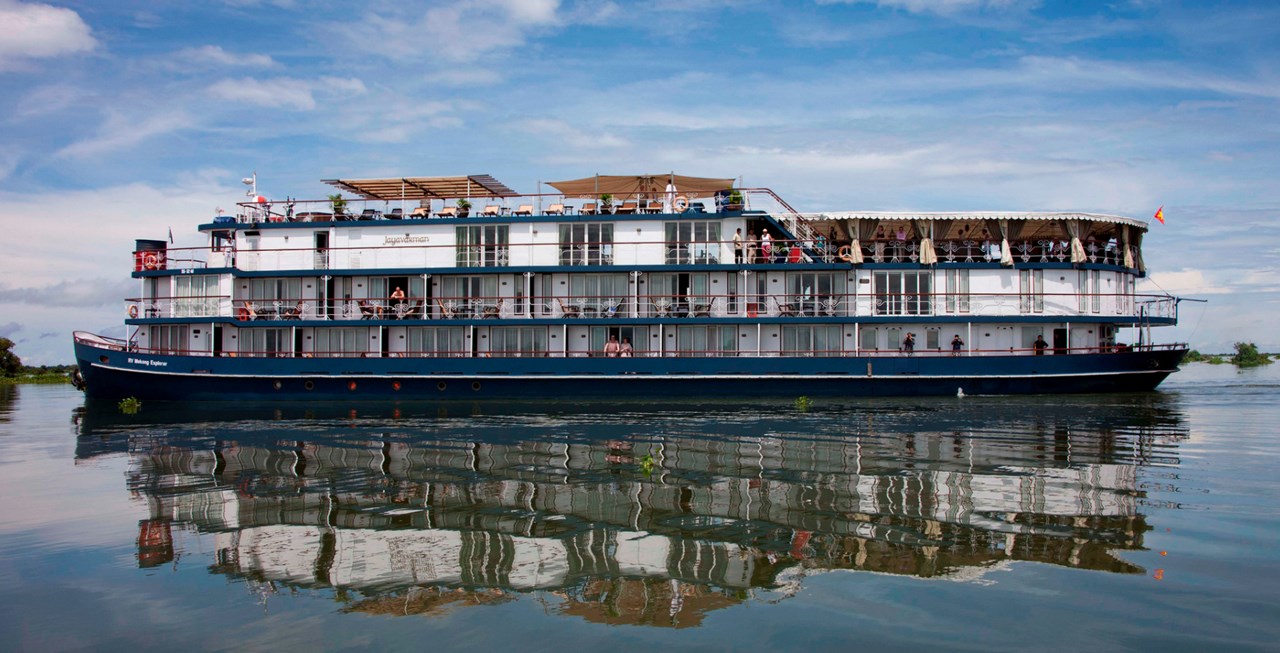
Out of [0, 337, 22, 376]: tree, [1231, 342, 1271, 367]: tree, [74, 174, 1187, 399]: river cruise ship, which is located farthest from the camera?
[1231, 342, 1271, 367]: tree

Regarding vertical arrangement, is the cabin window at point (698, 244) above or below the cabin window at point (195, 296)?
above

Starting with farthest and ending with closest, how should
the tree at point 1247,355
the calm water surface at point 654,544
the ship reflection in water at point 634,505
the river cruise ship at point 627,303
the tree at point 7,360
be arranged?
the tree at point 1247,355, the tree at point 7,360, the river cruise ship at point 627,303, the ship reflection in water at point 634,505, the calm water surface at point 654,544

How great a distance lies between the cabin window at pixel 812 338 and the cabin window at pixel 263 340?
20.2 meters

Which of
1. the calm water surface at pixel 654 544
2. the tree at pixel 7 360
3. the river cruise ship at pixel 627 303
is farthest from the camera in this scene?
the tree at pixel 7 360

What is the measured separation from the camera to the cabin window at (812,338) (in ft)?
114

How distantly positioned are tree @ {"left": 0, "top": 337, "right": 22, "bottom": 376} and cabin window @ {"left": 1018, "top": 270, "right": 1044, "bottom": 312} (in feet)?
221

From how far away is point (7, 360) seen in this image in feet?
212

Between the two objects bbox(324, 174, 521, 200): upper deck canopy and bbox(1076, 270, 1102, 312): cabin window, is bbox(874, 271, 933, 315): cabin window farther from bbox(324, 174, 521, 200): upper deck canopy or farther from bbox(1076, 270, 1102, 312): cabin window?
bbox(324, 174, 521, 200): upper deck canopy

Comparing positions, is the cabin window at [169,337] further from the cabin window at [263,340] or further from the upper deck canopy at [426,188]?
the upper deck canopy at [426,188]

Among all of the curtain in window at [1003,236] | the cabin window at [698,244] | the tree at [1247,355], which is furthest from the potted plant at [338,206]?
the tree at [1247,355]

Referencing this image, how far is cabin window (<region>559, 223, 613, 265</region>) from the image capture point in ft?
117

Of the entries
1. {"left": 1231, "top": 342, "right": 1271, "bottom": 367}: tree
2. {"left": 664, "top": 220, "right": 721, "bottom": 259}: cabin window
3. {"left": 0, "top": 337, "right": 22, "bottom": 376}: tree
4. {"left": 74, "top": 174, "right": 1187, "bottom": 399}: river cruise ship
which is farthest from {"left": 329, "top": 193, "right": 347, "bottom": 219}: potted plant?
{"left": 1231, "top": 342, "right": 1271, "bottom": 367}: tree

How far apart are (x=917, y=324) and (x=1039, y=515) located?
77.8 ft

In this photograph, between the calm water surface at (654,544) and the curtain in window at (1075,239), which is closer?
the calm water surface at (654,544)
